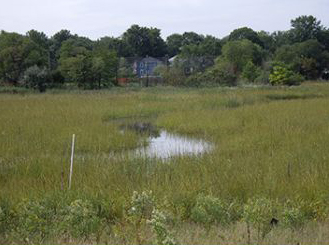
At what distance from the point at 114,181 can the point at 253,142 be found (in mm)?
4769

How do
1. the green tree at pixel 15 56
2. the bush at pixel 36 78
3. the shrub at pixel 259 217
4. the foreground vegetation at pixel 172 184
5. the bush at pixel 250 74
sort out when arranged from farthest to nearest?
1. the bush at pixel 250 74
2. the green tree at pixel 15 56
3. the bush at pixel 36 78
4. the foreground vegetation at pixel 172 184
5. the shrub at pixel 259 217

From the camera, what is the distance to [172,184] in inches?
257

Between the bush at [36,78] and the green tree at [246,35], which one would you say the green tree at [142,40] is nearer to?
the green tree at [246,35]

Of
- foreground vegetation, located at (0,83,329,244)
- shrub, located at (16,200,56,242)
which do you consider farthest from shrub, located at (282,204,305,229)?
shrub, located at (16,200,56,242)

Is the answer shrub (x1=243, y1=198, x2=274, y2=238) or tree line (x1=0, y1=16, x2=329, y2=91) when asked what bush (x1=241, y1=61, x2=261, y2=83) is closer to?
tree line (x1=0, y1=16, x2=329, y2=91)

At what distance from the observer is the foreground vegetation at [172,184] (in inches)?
172

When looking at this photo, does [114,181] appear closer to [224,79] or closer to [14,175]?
[14,175]

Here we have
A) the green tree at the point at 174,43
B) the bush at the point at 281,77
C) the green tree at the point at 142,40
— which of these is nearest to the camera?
the bush at the point at 281,77

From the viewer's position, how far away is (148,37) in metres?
79.1

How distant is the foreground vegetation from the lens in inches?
A: 172

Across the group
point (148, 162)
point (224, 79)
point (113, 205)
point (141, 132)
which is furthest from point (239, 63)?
point (113, 205)

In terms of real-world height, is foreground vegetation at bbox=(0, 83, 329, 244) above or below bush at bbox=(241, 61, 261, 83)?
below

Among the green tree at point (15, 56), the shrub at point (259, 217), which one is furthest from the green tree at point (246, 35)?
the shrub at point (259, 217)

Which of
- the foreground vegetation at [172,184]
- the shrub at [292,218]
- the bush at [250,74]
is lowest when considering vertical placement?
the foreground vegetation at [172,184]
